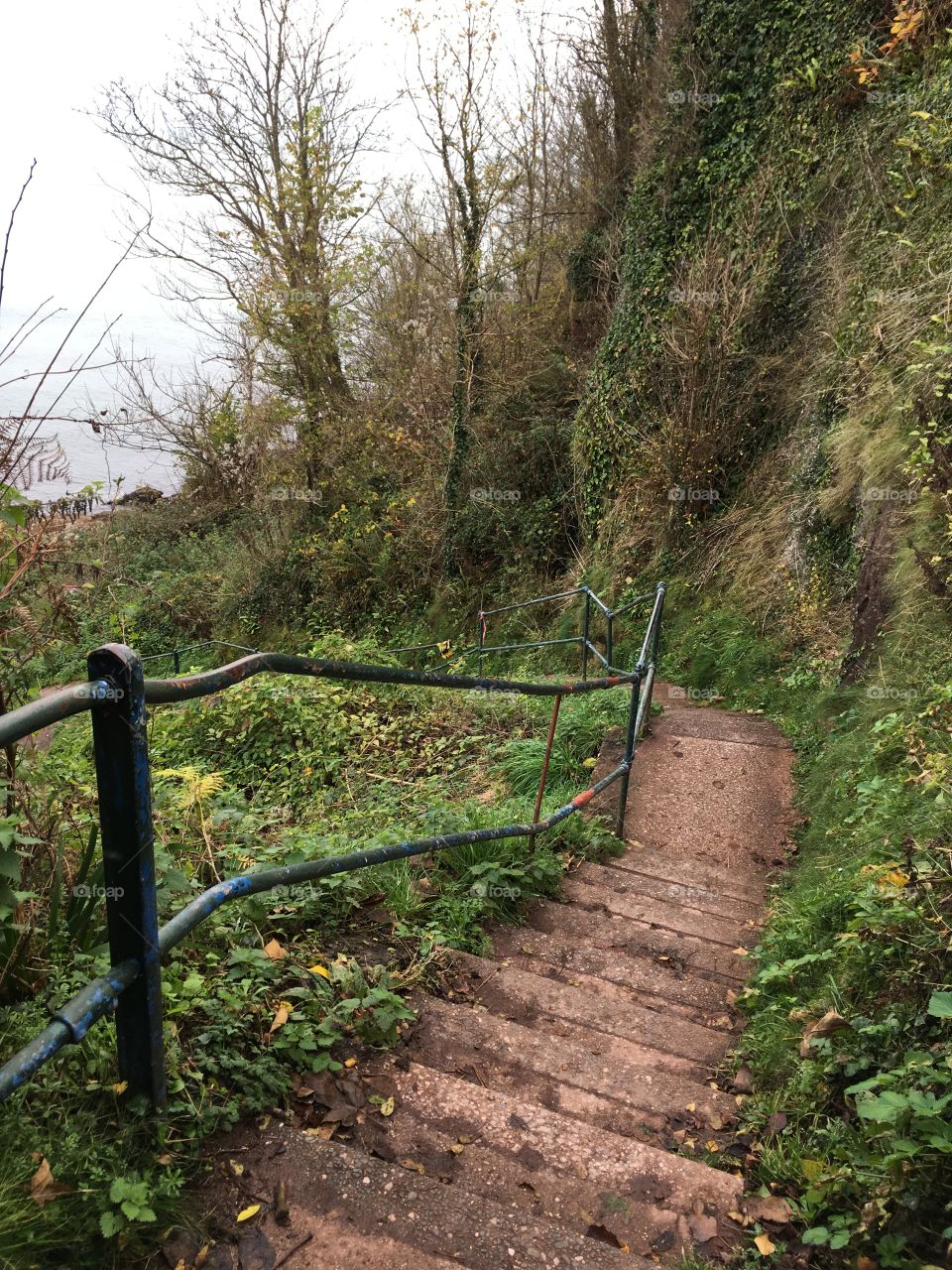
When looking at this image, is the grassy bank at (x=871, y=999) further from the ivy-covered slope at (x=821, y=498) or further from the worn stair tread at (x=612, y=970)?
the worn stair tread at (x=612, y=970)

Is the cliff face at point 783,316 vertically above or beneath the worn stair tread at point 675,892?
above

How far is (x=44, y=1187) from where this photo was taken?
129 cm

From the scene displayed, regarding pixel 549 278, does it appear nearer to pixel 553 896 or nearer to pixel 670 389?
pixel 670 389

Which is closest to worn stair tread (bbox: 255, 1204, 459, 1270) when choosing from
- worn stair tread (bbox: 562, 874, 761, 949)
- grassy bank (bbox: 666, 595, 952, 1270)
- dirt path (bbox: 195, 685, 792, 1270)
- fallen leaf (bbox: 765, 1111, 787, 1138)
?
dirt path (bbox: 195, 685, 792, 1270)

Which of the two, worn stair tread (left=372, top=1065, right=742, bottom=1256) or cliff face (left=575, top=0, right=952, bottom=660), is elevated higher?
cliff face (left=575, top=0, right=952, bottom=660)

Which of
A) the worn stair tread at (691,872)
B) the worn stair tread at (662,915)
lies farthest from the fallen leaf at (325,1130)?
the worn stair tread at (691,872)

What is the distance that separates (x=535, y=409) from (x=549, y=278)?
3.40 m

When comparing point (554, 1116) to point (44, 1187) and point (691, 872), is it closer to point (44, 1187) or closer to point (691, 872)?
point (44, 1187)

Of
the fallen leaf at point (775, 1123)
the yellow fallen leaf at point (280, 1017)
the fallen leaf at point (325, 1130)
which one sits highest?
the yellow fallen leaf at point (280, 1017)

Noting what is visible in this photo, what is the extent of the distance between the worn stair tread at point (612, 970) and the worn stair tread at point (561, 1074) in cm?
47

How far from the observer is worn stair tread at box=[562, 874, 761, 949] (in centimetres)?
349

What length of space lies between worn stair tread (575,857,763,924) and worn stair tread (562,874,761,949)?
0.16 ft

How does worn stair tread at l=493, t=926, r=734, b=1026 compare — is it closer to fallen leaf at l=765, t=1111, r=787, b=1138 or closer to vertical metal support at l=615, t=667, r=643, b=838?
fallen leaf at l=765, t=1111, r=787, b=1138

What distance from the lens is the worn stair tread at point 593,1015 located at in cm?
260
